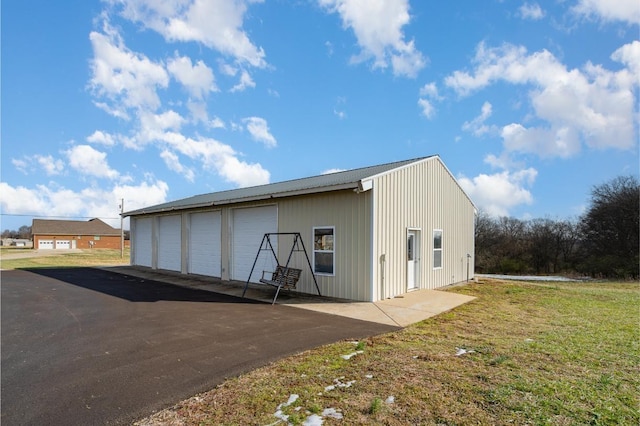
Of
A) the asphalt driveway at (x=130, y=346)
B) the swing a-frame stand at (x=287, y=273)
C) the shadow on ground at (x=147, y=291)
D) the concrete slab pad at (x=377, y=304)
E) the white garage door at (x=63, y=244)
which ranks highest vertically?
the swing a-frame stand at (x=287, y=273)

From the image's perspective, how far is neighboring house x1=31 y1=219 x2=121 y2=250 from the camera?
54281mm

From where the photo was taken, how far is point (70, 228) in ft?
185

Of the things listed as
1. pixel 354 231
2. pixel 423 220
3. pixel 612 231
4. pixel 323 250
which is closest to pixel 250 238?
pixel 323 250

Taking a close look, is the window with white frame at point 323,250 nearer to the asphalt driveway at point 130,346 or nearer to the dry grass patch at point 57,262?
the asphalt driveway at point 130,346

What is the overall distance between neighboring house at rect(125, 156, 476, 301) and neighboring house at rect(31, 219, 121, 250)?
49.7 metres

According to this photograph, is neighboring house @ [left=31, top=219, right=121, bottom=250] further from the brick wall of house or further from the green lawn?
the green lawn

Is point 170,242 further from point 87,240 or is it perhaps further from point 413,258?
point 87,240

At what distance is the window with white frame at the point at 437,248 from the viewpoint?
497 inches

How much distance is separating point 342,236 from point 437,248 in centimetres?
458

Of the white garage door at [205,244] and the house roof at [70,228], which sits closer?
the white garage door at [205,244]

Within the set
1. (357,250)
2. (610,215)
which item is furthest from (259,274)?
(610,215)

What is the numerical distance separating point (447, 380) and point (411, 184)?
7.80 metres

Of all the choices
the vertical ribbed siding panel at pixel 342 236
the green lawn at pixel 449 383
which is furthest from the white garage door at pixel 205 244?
the green lawn at pixel 449 383

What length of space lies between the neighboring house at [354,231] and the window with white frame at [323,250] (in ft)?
0.10
